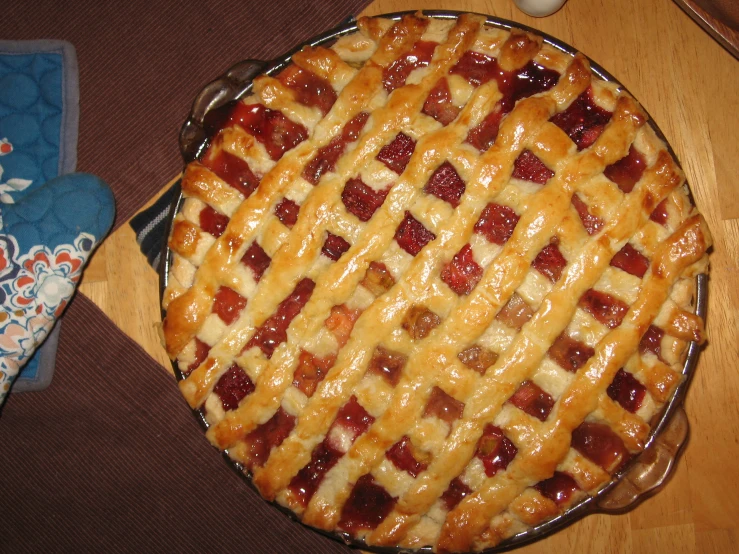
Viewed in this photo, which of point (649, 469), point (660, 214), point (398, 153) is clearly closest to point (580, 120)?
point (660, 214)

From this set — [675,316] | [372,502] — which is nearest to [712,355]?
[675,316]

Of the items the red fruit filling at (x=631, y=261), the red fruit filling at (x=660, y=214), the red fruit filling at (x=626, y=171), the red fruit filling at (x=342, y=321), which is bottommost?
the red fruit filling at (x=342, y=321)

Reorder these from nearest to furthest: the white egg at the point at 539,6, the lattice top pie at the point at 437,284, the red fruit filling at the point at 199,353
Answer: the lattice top pie at the point at 437,284 → the red fruit filling at the point at 199,353 → the white egg at the point at 539,6

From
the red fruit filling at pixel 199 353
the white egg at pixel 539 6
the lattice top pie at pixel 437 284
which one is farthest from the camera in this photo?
the white egg at pixel 539 6

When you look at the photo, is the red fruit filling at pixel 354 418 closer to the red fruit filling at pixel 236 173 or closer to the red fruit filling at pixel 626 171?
the red fruit filling at pixel 236 173

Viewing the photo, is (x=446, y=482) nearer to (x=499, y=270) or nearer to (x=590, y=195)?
(x=499, y=270)

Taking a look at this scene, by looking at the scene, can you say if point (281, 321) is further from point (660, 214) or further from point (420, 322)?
point (660, 214)

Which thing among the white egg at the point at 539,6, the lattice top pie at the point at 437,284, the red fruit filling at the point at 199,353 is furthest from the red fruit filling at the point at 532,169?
the red fruit filling at the point at 199,353
